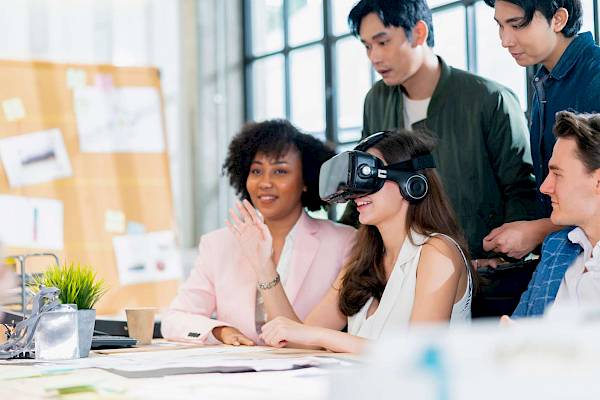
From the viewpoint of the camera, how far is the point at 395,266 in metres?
2.50

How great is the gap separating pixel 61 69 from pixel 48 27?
0.44 metres

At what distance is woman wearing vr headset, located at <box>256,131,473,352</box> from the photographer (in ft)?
7.68

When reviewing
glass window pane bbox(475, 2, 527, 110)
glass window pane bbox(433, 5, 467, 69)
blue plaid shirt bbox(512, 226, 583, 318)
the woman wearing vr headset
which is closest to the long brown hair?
the woman wearing vr headset

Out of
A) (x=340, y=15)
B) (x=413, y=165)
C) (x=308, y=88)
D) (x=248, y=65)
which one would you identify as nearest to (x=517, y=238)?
(x=413, y=165)

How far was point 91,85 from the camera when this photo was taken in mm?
5488

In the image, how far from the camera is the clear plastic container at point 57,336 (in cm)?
222

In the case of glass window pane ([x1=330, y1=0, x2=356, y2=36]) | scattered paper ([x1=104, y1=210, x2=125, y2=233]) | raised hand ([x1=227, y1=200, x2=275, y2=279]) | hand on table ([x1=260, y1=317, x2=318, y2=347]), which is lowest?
hand on table ([x1=260, y1=317, x2=318, y2=347])

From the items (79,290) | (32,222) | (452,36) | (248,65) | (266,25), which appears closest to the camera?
(79,290)

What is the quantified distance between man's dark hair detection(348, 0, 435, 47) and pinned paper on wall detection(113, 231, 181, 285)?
2.75 m

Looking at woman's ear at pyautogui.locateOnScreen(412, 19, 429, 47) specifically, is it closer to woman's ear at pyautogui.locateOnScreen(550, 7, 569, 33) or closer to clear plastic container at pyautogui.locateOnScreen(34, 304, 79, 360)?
woman's ear at pyautogui.locateOnScreen(550, 7, 569, 33)

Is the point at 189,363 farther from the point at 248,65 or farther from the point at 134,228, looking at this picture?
the point at 248,65

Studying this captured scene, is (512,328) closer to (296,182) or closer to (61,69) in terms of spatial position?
(296,182)

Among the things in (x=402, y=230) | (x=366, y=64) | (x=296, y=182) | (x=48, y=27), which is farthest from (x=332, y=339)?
(x=48, y=27)

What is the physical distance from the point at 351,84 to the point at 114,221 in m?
1.66
